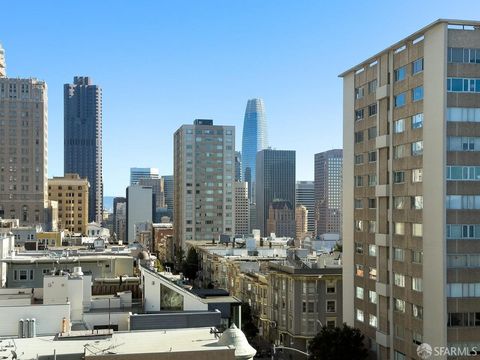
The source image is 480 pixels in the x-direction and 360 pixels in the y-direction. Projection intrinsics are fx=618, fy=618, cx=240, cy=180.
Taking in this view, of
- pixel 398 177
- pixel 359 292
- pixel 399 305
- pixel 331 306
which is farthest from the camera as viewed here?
pixel 331 306

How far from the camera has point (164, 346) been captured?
36875mm

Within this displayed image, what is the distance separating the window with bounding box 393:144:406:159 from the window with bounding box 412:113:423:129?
3044 mm

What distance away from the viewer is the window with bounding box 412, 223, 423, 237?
6084 centimetres

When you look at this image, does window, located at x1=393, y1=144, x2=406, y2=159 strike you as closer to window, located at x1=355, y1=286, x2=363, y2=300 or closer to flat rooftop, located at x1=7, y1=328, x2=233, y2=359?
window, located at x1=355, y1=286, x2=363, y2=300

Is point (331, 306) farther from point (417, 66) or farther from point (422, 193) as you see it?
point (417, 66)

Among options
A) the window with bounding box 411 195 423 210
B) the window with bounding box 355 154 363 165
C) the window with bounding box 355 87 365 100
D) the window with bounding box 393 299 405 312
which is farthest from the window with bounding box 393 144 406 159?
the window with bounding box 393 299 405 312

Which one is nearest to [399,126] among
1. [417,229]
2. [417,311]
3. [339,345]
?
[417,229]

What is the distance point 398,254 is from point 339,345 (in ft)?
43.1

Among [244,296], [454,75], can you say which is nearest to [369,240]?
[454,75]

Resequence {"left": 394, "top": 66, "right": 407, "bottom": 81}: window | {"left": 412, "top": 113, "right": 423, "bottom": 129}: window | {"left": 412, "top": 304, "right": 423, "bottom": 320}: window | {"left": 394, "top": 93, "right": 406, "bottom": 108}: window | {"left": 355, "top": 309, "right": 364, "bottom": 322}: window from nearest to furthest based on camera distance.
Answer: {"left": 412, "top": 304, "right": 423, "bottom": 320}: window → {"left": 412, "top": 113, "right": 423, "bottom": 129}: window → {"left": 394, "top": 66, "right": 407, "bottom": 81}: window → {"left": 394, "top": 93, "right": 406, "bottom": 108}: window → {"left": 355, "top": 309, "right": 364, "bottom": 322}: window

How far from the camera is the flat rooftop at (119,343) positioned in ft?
115

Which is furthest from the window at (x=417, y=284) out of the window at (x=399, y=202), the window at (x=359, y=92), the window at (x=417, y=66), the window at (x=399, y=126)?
the window at (x=359, y=92)

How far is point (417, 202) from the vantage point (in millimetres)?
61719

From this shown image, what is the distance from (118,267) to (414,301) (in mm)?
37242
